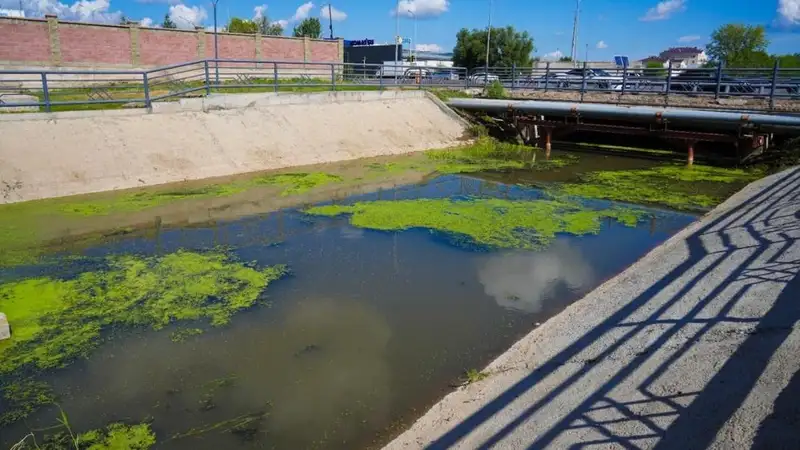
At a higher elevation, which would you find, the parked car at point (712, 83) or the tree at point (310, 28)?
the tree at point (310, 28)

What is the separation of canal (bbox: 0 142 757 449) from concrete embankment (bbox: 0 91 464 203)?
0.90m

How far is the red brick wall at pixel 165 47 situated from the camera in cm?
3400

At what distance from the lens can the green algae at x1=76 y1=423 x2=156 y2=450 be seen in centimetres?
475

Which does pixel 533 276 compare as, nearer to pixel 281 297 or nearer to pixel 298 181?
pixel 281 297

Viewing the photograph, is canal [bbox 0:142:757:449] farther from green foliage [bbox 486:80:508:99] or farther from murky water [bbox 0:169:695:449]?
green foliage [bbox 486:80:508:99]

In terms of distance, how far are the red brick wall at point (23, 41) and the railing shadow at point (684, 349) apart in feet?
107

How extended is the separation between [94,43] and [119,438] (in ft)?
108

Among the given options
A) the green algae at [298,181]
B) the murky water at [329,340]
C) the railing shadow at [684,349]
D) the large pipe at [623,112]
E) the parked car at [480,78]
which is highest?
the parked car at [480,78]

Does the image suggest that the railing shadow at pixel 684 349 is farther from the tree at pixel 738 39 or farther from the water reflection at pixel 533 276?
the tree at pixel 738 39

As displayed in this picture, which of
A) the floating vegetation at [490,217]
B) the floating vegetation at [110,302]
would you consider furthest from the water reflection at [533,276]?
the floating vegetation at [110,302]

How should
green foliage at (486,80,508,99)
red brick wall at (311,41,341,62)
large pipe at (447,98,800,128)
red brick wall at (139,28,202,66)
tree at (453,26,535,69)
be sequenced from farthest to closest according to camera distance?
tree at (453,26,535,69)
red brick wall at (311,41,341,62)
red brick wall at (139,28,202,66)
green foliage at (486,80,508,99)
large pipe at (447,98,800,128)

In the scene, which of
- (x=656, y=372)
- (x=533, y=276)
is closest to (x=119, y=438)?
(x=656, y=372)

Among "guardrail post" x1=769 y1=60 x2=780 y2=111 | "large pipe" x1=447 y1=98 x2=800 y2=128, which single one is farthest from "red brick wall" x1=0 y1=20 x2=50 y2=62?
"guardrail post" x1=769 y1=60 x2=780 y2=111

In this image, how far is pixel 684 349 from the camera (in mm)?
5305
